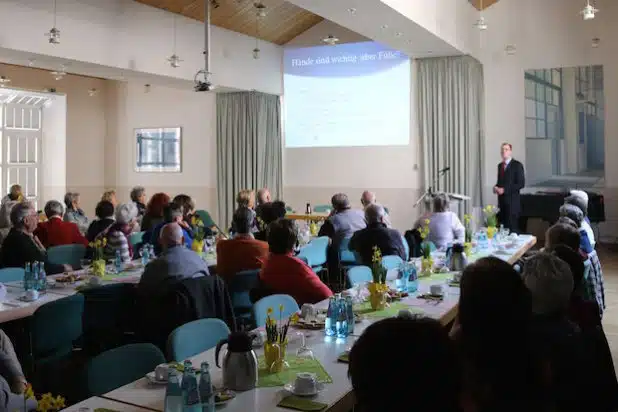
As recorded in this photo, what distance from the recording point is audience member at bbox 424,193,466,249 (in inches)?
247

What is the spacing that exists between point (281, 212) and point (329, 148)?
552 cm

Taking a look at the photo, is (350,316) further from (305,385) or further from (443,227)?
(443,227)

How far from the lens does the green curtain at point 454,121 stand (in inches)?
416

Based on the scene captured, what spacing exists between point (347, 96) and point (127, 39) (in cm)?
428

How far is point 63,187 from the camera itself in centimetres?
1286

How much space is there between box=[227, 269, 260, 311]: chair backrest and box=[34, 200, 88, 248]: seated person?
7.96 feet

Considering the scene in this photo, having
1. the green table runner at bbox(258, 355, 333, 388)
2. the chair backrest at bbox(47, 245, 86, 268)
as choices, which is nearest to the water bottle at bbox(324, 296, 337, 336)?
the green table runner at bbox(258, 355, 333, 388)

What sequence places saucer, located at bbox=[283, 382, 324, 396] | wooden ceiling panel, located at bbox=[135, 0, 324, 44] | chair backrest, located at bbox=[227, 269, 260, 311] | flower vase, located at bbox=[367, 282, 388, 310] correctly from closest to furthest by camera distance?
saucer, located at bbox=[283, 382, 324, 396] < flower vase, located at bbox=[367, 282, 388, 310] < chair backrest, located at bbox=[227, 269, 260, 311] < wooden ceiling panel, located at bbox=[135, 0, 324, 44]

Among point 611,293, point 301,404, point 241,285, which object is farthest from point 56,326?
point 611,293

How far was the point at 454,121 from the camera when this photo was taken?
421 inches

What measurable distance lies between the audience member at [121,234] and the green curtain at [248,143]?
6.41m

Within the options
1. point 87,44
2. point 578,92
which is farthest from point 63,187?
point 578,92

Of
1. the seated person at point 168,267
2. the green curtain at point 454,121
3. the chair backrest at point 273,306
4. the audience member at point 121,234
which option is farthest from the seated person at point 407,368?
the green curtain at point 454,121

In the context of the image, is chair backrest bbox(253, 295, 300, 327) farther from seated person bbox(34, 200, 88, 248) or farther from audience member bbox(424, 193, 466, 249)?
seated person bbox(34, 200, 88, 248)
